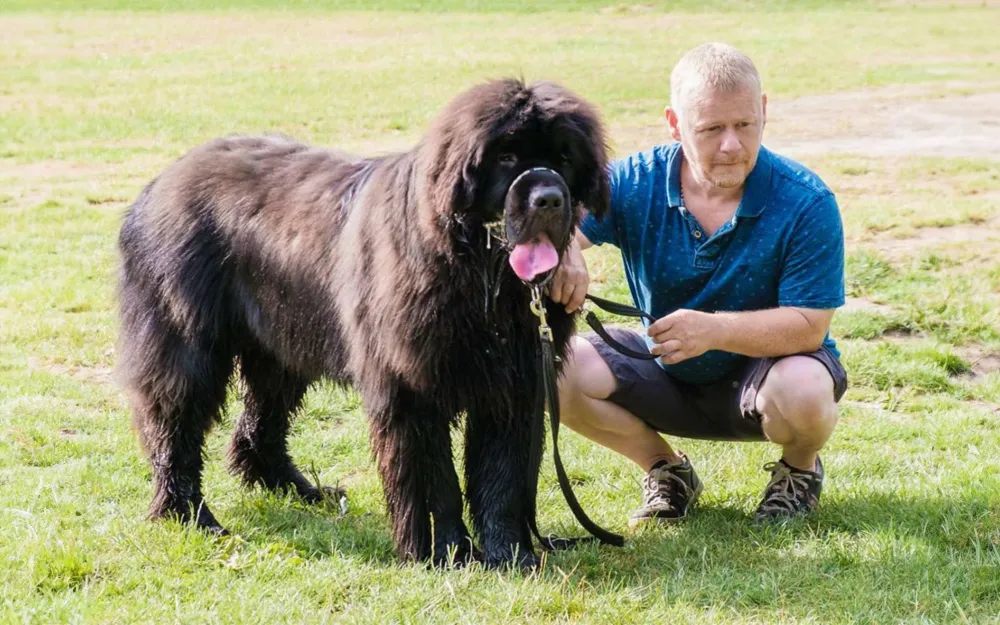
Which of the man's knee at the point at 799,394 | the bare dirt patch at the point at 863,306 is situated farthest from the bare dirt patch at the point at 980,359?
the man's knee at the point at 799,394

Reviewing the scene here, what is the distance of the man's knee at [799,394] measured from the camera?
3908 mm

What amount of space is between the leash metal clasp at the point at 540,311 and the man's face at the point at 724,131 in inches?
31.1

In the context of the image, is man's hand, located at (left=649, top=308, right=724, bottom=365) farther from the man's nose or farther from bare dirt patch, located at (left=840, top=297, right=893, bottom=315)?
bare dirt patch, located at (left=840, top=297, right=893, bottom=315)

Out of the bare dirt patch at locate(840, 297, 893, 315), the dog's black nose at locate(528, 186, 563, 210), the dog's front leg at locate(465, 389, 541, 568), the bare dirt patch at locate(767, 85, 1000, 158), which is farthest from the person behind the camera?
the bare dirt patch at locate(767, 85, 1000, 158)

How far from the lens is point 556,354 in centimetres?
380

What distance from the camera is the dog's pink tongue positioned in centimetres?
329

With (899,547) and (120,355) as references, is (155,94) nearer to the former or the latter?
(120,355)

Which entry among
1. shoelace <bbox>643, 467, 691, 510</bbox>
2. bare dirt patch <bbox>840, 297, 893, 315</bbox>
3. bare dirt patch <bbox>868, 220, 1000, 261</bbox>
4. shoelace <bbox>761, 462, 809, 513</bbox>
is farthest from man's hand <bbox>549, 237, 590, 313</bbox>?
bare dirt patch <bbox>868, 220, 1000, 261</bbox>

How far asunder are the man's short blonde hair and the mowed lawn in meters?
1.11

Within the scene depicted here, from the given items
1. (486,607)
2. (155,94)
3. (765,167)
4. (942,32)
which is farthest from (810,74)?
(486,607)

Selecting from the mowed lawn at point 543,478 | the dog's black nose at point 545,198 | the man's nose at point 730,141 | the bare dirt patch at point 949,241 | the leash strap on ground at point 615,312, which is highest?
the man's nose at point 730,141

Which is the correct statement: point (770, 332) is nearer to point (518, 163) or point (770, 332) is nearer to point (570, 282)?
point (570, 282)

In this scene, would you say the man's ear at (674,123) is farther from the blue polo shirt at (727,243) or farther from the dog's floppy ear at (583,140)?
the dog's floppy ear at (583,140)

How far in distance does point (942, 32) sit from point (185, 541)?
22.0 m
